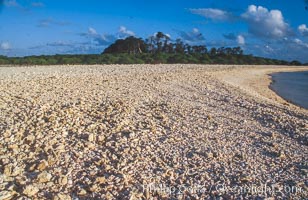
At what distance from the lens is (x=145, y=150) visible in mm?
5309

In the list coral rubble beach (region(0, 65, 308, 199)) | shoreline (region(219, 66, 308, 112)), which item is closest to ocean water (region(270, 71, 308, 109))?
shoreline (region(219, 66, 308, 112))

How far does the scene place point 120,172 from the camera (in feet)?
15.0

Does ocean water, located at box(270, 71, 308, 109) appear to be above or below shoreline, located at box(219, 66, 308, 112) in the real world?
below

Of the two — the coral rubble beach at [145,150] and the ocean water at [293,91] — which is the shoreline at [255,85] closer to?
the ocean water at [293,91]

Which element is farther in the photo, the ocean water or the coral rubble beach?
the ocean water

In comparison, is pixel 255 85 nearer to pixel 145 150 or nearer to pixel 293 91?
pixel 293 91

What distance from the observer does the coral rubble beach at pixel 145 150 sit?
4215 mm

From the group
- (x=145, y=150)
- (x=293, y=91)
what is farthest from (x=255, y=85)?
(x=145, y=150)

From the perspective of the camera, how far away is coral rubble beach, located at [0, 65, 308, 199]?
421 cm

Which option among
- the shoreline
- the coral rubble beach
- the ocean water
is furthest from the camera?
the ocean water

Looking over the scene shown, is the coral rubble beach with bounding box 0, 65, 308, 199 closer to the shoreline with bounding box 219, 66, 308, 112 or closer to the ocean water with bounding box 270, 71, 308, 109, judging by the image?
the shoreline with bounding box 219, 66, 308, 112

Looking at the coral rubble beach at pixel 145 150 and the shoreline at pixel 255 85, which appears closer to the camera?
the coral rubble beach at pixel 145 150

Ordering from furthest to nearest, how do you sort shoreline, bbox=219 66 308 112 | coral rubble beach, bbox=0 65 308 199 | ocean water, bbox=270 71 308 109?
ocean water, bbox=270 71 308 109 < shoreline, bbox=219 66 308 112 < coral rubble beach, bbox=0 65 308 199

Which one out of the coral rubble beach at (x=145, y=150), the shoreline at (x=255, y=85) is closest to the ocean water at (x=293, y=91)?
the shoreline at (x=255, y=85)
